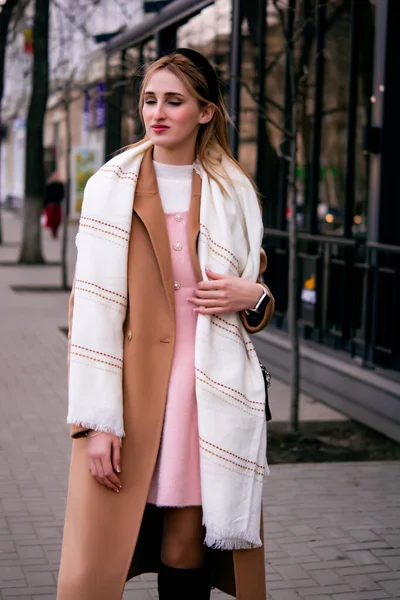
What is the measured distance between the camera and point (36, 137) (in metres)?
18.7

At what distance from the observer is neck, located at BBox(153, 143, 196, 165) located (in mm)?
3121

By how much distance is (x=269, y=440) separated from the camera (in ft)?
23.1

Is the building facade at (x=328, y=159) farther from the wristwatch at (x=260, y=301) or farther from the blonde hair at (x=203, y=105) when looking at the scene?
the wristwatch at (x=260, y=301)

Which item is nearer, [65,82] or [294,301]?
[294,301]

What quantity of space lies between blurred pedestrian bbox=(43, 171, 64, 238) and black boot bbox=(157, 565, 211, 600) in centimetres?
2646

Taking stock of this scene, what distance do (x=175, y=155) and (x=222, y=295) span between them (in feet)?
1.46

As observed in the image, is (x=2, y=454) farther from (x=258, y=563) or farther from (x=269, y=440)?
(x=258, y=563)

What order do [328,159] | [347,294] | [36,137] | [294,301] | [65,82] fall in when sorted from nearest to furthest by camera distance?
1. [294,301]
2. [347,294]
3. [328,159]
4. [36,137]
5. [65,82]

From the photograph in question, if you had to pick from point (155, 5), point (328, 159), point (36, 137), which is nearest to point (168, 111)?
point (328, 159)

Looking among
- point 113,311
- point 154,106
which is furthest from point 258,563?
point 154,106

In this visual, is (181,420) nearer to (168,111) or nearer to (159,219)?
(159,219)

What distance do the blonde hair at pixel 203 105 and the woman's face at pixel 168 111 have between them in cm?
2

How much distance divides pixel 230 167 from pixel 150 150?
0.24 meters

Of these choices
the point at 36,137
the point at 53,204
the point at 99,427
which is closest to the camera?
the point at 99,427
